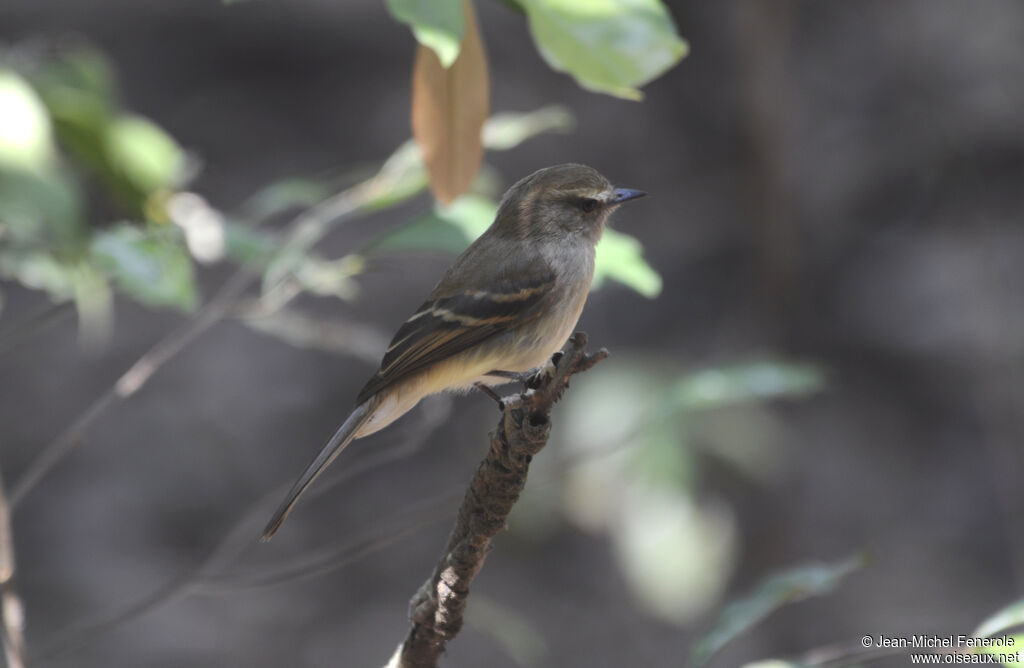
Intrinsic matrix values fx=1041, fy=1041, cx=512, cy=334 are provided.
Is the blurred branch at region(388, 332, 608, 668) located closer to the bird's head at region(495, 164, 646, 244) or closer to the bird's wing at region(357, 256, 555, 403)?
the bird's wing at region(357, 256, 555, 403)

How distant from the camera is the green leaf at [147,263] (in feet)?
6.50

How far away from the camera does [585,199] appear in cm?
264

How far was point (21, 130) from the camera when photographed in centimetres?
163

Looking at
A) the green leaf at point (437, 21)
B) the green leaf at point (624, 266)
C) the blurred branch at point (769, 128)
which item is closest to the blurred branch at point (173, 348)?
the green leaf at point (624, 266)

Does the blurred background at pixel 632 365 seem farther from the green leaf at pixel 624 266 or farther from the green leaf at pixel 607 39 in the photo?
the green leaf at pixel 607 39

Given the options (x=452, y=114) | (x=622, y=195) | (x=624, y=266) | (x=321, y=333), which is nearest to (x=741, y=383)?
(x=622, y=195)

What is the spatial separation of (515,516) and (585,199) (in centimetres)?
263

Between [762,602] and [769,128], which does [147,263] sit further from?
[769,128]

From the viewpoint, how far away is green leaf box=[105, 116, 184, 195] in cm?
239

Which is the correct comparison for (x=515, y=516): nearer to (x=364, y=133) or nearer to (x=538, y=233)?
(x=538, y=233)

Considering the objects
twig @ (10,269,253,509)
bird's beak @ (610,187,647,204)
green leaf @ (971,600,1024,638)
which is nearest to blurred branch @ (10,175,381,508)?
twig @ (10,269,253,509)

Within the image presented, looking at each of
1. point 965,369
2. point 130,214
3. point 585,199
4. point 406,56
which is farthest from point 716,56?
point 130,214

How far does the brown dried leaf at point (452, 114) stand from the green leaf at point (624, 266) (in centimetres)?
48

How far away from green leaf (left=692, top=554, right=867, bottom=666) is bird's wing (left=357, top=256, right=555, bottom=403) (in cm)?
80
